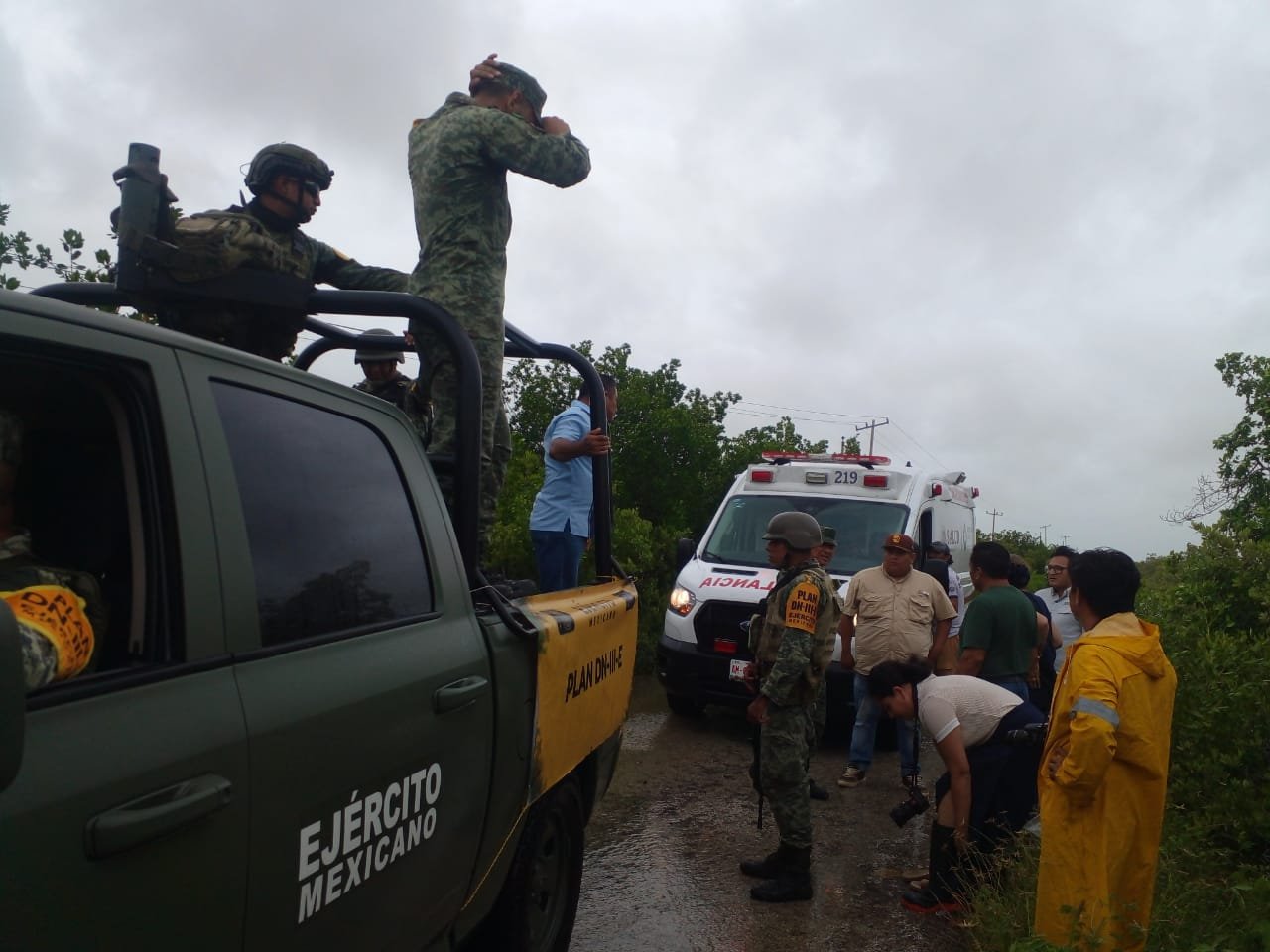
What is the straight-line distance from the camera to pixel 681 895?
4.48 m

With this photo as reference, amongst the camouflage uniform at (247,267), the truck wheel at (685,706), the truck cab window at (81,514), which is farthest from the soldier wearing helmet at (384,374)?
the truck wheel at (685,706)

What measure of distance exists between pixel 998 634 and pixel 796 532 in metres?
1.70

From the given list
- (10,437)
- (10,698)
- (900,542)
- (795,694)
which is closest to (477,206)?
(10,437)

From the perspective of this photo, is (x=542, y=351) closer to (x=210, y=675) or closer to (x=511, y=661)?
(x=511, y=661)

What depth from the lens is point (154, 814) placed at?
1450 mm

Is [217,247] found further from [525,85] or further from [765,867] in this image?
[765,867]

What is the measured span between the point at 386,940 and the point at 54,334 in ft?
4.47

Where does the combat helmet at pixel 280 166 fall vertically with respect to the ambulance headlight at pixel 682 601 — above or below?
above

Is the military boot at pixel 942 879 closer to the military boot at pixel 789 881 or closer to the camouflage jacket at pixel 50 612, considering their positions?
the military boot at pixel 789 881

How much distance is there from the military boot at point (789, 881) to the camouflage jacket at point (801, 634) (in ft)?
2.20

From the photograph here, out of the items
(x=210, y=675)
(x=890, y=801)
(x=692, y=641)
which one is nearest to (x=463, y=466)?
(x=210, y=675)

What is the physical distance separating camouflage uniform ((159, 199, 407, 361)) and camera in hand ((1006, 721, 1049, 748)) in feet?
11.0

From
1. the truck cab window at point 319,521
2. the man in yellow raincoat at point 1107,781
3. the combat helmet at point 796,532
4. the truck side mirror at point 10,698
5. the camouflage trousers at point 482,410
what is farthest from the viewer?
the combat helmet at point 796,532

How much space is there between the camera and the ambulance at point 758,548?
7.41 metres
